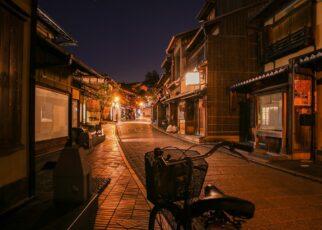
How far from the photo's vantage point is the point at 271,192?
762 centimetres

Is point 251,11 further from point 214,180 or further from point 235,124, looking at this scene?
point 214,180

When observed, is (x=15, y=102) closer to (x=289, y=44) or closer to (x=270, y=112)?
(x=270, y=112)

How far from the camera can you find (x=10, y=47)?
5586 mm

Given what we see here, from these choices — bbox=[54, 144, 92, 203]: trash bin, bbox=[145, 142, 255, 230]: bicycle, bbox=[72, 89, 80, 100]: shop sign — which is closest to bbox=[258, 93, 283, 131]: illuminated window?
bbox=[72, 89, 80, 100]: shop sign

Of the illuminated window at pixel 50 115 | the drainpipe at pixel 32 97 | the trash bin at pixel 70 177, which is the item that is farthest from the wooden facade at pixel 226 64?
the trash bin at pixel 70 177

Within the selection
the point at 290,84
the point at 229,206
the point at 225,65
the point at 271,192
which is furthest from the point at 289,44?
the point at 229,206

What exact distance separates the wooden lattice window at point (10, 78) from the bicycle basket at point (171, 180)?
3.59m

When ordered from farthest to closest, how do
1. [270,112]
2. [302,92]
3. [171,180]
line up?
[270,112]
[302,92]
[171,180]

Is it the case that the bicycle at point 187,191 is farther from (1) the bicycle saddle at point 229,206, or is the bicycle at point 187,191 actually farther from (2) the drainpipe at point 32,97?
(2) the drainpipe at point 32,97

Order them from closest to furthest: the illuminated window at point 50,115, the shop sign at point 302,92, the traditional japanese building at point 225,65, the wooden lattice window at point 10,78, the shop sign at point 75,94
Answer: the wooden lattice window at point 10,78, the illuminated window at point 50,115, the shop sign at point 302,92, the shop sign at point 75,94, the traditional japanese building at point 225,65

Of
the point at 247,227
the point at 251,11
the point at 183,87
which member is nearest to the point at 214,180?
the point at 247,227

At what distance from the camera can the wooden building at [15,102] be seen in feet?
17.8

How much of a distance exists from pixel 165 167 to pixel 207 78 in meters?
17.1

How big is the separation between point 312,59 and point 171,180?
9.77m
